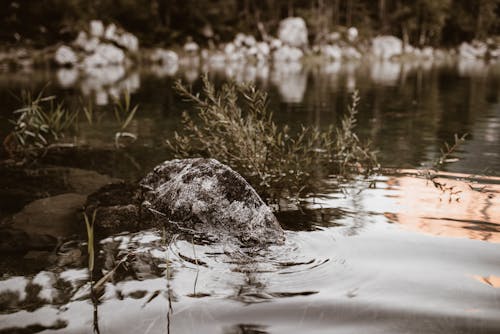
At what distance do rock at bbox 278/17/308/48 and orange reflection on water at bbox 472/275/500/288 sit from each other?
44.0 meters

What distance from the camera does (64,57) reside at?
1246 inches

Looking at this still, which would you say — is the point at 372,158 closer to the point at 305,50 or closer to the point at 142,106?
the point at 142,106

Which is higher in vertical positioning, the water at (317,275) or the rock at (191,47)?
the rock at (191,47)

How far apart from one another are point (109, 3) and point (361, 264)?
4065cm

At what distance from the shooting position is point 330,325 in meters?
3.08

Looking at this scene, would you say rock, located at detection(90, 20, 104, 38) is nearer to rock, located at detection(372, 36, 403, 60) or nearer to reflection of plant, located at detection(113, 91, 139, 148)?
reflection of plant, located at detection(113, 91, 139, 148)

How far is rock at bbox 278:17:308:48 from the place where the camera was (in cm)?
4622

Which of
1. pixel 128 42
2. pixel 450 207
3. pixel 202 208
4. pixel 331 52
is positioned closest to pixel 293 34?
pixel 331 52

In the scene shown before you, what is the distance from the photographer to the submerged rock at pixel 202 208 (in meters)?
4.54

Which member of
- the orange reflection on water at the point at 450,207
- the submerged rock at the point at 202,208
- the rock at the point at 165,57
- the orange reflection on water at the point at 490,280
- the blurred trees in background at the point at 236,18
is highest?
the blurred trees in background at the point at 236,18

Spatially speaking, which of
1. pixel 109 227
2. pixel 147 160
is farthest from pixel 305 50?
pixel 109 227

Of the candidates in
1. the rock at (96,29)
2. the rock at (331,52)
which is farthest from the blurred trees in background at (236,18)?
the rock at (331,52)

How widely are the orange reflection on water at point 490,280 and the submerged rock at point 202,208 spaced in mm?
1487

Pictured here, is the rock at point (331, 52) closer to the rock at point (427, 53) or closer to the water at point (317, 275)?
the rock at point (427, 53)
